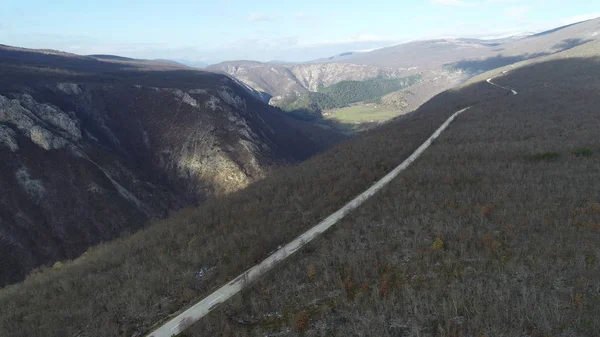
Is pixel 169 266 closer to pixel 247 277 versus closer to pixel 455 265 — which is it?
pixel 247 277

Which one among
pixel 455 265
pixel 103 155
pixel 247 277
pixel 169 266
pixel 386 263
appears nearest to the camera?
pixel 455 265

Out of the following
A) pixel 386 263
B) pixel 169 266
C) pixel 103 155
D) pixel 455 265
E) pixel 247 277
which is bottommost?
pixel 169 266

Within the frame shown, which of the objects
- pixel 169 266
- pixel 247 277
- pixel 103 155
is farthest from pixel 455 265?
pixel 103 155

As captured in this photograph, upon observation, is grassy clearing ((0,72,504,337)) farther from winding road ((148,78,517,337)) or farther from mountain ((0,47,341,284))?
mountain ((0,47,341,284))

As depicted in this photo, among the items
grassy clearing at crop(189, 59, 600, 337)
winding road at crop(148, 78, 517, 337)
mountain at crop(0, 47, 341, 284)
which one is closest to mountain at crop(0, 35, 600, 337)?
grassy clearing at crop(189, 59, 600, 337)

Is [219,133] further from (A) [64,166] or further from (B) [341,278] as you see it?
→ (B) [341,278]

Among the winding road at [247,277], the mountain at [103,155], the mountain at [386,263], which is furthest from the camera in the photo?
the mountain at [103,155]

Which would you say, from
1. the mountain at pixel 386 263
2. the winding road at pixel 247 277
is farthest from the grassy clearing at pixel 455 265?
the winding road at pixel 247 277

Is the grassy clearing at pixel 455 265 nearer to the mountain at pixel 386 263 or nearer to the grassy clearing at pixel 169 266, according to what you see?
the mountain at pixel 386 263

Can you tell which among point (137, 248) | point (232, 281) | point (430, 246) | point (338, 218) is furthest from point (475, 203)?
point (137, 248)
